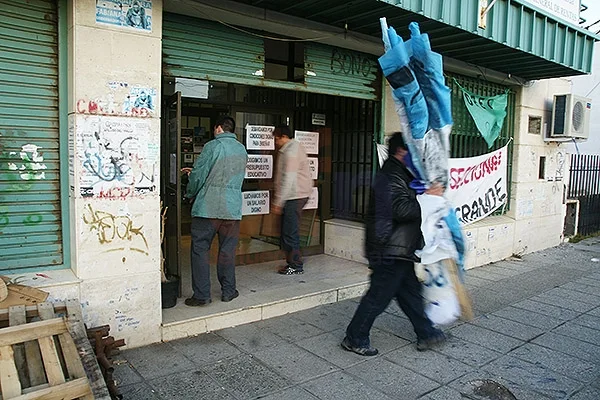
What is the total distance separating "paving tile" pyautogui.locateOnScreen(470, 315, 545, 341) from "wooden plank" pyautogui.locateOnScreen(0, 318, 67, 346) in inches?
156

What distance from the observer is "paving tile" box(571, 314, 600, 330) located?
5.06 m

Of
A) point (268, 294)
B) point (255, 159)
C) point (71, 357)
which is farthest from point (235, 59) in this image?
point (71, 357)

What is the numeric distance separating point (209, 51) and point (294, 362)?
3093 mm

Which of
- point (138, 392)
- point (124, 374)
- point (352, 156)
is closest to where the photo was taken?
point (138, 392)

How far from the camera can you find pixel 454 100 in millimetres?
7414

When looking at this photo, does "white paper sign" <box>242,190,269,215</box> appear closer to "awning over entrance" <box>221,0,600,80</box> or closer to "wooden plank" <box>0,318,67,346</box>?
"awning over entrance" <box>221,0,600,80</box>

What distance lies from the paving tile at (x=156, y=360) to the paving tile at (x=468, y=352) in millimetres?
2282

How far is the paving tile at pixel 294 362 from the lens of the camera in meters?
3.79

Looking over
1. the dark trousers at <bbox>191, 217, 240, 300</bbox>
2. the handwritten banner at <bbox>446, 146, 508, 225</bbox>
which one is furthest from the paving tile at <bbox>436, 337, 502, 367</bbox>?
the handwritten banner at <bbox>446, 146, 508, 225</bbox>

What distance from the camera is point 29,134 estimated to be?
149 inches

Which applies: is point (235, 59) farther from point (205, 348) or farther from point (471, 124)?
point (471, 124)

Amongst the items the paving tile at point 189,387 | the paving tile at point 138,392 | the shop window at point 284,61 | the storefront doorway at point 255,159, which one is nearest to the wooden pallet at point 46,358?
the paving tile at point 138,392

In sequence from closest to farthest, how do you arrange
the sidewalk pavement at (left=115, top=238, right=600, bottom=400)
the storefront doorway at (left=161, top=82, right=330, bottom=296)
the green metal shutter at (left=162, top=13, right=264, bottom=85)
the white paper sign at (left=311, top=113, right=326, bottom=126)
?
the sidewalk pavement at (left=115, top=238, right=600, bottom=400)
the green metal shutter at (left=162, top=13, right=264, bottom=85)
the storefront doorway at (left=161, top=82, right=330, bottom=296)
the white paper sign at (left=311, top=113, right=326, bottom=126)

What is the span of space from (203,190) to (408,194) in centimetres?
206
